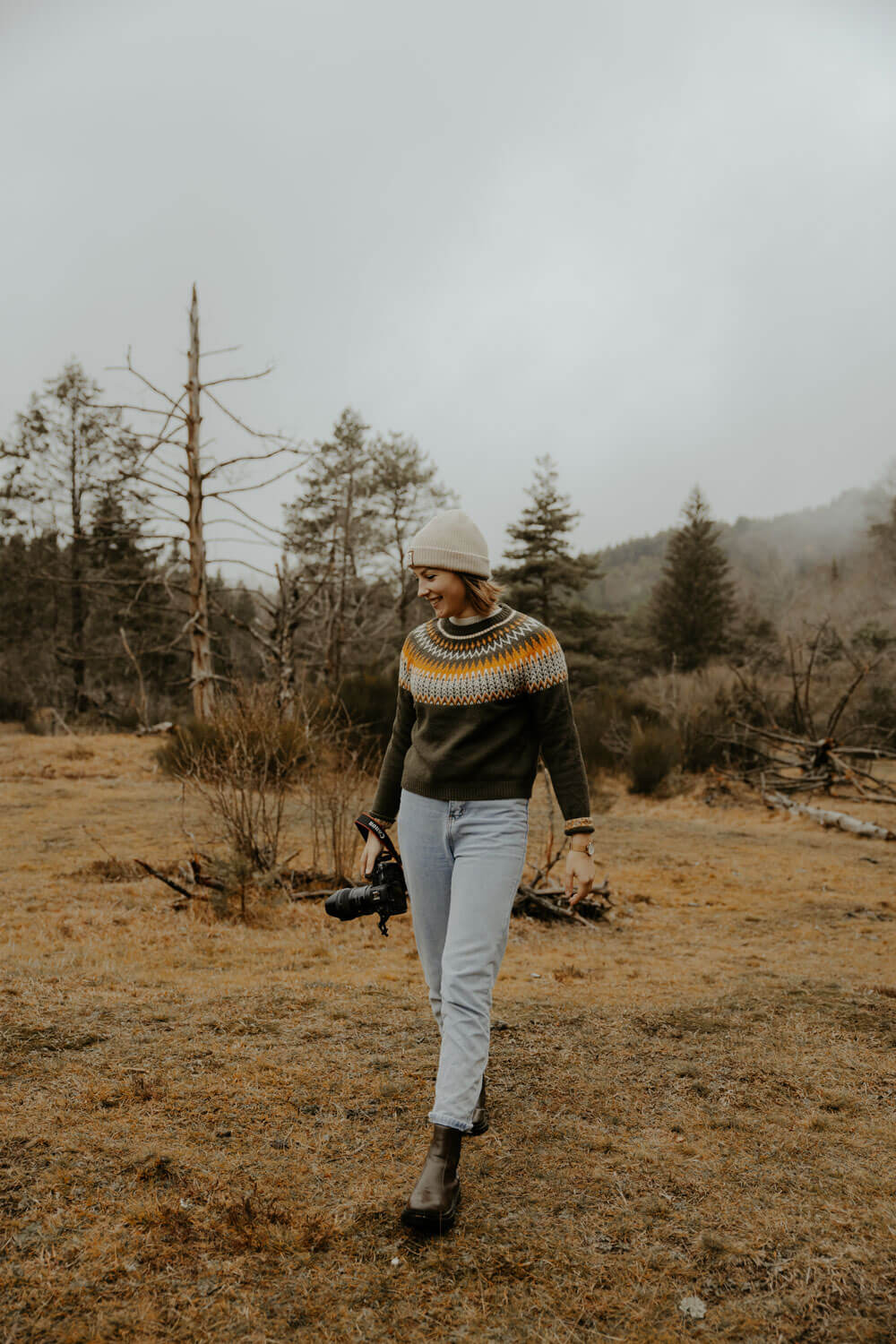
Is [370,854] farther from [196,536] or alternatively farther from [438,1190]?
[196,536]

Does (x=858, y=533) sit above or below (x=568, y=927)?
above

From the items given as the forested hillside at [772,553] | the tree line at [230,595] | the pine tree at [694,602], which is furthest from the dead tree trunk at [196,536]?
the forested hillside at [772,553]

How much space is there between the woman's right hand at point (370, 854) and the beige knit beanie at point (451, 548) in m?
0.85

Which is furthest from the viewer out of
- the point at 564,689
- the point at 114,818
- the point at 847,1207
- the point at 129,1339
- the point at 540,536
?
the point at 540,536

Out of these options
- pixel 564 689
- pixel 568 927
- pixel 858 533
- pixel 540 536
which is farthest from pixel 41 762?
pixel 858 533

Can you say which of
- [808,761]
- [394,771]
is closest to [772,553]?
[808,761]

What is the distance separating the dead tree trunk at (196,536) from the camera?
13781 mm

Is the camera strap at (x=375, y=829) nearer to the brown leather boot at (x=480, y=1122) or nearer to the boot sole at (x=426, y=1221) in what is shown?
the brown leather boot at (x=480, y=1122)

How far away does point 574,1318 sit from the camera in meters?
1.70

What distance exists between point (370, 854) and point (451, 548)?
0.95m

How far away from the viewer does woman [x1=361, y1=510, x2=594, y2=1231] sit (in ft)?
6.89

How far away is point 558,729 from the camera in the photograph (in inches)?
90.1

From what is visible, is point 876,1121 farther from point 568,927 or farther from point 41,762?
point 41,762

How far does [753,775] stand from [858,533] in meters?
52.7
